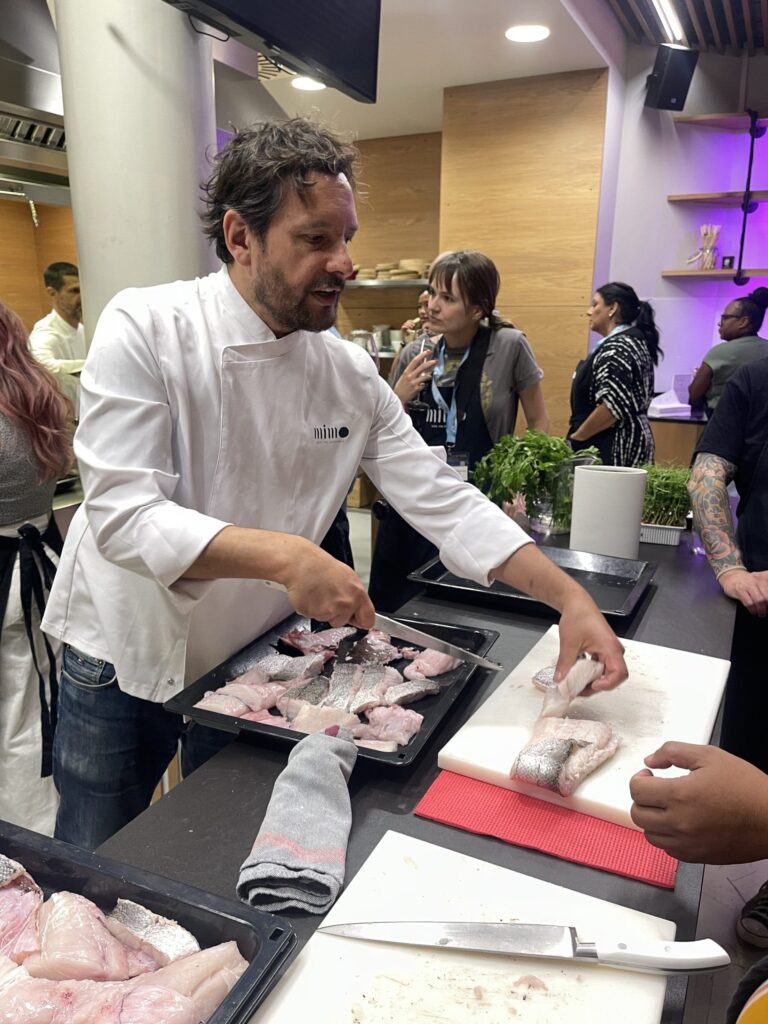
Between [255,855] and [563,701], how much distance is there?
0.54 meters

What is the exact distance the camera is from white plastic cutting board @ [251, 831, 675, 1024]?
28.5 inches

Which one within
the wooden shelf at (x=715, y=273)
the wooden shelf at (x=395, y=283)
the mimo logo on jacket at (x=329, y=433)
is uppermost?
the wooden shelf at (x=715, y=273)

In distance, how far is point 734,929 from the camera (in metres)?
1.80

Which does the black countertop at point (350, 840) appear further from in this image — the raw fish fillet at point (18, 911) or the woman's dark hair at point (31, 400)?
the woman's dark hair at point (31, 400)

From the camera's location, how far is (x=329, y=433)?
1525 millimetres

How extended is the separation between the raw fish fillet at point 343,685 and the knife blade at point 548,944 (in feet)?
1.40

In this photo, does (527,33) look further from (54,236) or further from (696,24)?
(54,236)

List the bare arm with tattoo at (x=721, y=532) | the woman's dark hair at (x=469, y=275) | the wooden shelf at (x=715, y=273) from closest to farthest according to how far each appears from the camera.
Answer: the bare arm with tattoo at (x=721, y=532) → the woman's dark hair at (x=469, y=275) → the wooden shelf at (x=715, y=273)

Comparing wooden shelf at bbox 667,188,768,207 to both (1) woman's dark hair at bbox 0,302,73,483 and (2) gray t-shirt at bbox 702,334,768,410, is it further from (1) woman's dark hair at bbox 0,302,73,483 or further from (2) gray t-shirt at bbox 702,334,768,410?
(1) woman's dark hair at bbox 0,302,73,483

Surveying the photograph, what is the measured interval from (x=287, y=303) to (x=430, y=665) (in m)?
0.68

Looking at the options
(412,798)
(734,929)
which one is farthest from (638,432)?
(412,798)

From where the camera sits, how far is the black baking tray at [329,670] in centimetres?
108

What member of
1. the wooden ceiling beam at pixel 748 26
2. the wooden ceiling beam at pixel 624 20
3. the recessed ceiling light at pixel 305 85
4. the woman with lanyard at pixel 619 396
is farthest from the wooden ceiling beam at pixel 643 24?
the woman with lanyard at pixel 619 396

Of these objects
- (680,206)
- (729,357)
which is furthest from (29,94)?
(680,206)
